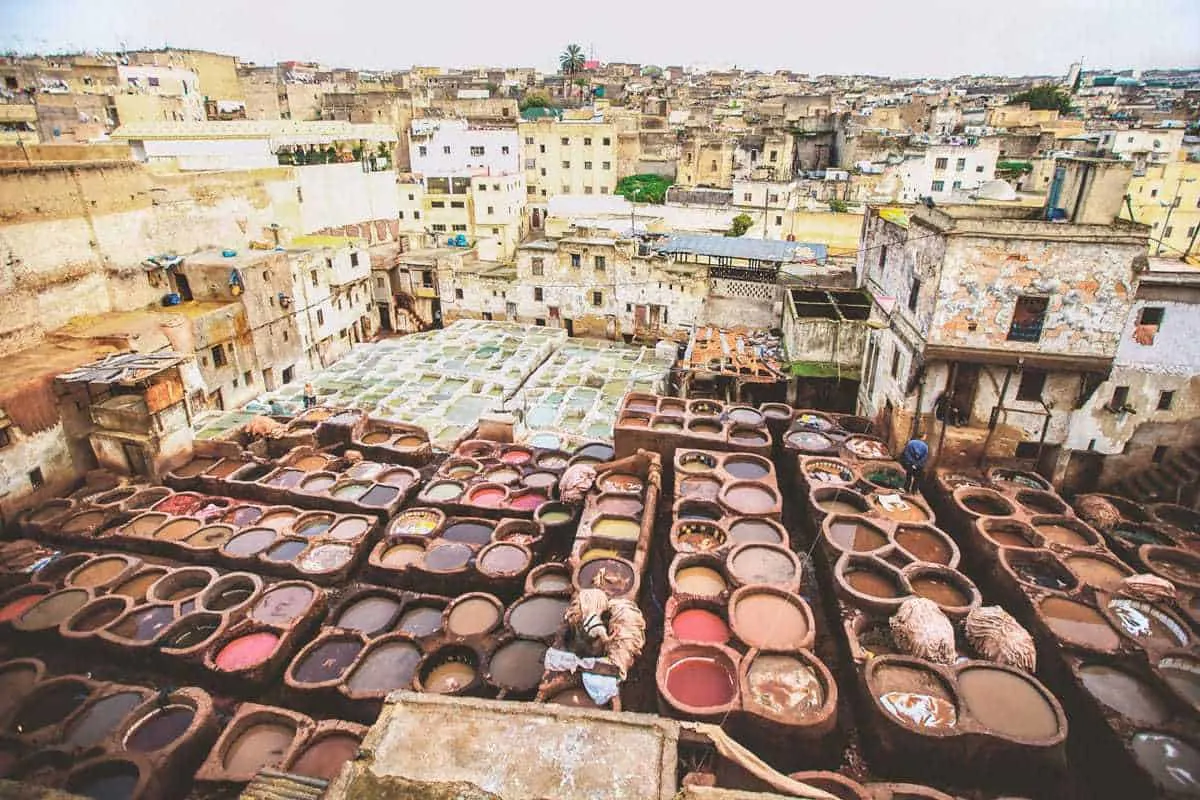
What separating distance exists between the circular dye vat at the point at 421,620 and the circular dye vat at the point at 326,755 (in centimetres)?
273

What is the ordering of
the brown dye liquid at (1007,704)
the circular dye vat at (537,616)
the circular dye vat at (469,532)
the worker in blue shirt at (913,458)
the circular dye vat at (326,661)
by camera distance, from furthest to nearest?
the circular dye vat at (469,532)
the worker in blue shirt at (913,458)
the circular dye vat at (537,616)
the circular dye vat at (326,661)
the brown dye liquid at (1007,704)

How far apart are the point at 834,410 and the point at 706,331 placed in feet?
26.8

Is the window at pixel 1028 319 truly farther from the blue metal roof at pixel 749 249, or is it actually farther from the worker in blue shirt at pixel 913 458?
the blue metal roof at pixel 749 249

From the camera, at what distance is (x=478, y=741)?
6.53 m

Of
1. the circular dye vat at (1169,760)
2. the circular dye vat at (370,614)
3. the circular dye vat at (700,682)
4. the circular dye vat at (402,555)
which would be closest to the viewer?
the circular dye vat at (1169,760)

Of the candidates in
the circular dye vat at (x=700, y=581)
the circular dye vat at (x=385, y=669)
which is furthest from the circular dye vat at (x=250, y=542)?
the circular dye vat at (x=700, y=581)

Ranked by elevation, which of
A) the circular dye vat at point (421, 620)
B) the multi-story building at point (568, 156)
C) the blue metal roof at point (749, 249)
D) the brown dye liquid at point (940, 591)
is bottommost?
the circular dye vat at point (421, 620)

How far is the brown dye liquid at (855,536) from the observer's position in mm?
13992

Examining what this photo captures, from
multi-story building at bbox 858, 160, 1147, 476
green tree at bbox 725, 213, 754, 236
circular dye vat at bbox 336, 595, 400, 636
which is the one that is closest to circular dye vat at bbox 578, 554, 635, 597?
circular dye vat at bbox 336, 595, 400, 636

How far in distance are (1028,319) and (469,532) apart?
14.6 meters

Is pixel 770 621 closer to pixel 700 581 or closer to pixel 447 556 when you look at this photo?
pixel 700 581

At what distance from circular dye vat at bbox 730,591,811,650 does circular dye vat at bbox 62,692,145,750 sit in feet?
35.4

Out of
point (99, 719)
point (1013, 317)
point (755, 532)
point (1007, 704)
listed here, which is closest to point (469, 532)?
point (755, 532)

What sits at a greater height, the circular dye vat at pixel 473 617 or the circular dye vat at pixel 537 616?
the circular dye vat at pixel 537 616
